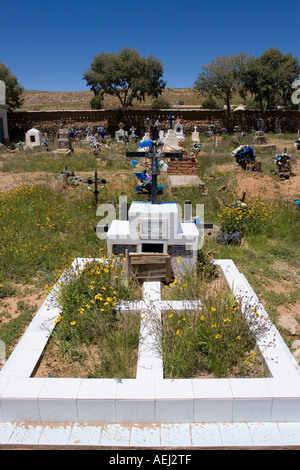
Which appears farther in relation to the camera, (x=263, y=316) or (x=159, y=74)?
(x=159, y=74)

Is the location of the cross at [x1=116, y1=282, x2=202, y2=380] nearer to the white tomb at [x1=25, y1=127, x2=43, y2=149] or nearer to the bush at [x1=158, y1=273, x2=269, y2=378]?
the bush at [x1=158, y1=273, x2=269, y2=378]

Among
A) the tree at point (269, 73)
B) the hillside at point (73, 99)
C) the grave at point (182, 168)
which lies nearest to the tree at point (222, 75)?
the tree at point (269, 73)

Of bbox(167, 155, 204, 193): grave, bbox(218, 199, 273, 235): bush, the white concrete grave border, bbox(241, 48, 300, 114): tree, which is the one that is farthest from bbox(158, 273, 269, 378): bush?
bbox(241, 48, 300, 114): tree

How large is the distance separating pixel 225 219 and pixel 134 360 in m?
4.89

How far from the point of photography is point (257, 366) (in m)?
3.63

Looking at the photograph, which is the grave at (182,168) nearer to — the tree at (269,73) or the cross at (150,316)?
the cross at (150,316)

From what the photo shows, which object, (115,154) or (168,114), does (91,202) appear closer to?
(115,154)

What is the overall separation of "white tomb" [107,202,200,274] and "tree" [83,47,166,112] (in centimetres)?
2413

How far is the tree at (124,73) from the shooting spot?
27031 mm

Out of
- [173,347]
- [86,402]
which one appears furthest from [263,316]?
[86,402]

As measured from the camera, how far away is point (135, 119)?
1041 inches

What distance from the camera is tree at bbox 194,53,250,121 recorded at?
27.3 metres

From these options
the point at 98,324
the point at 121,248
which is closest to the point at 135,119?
the point at 121,248

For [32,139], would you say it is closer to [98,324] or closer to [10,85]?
[10,85]
